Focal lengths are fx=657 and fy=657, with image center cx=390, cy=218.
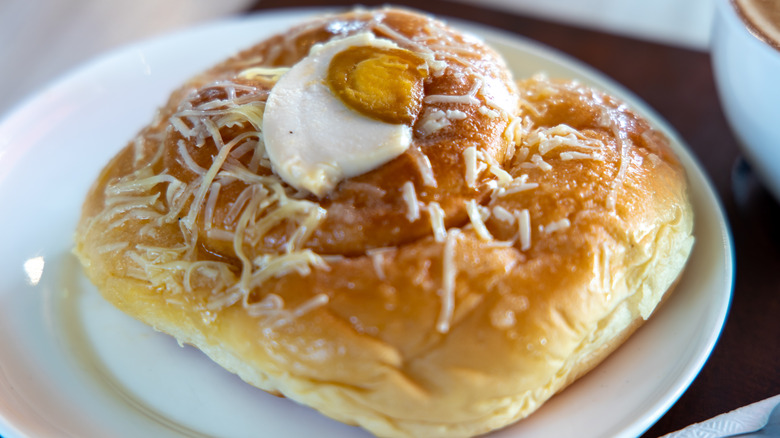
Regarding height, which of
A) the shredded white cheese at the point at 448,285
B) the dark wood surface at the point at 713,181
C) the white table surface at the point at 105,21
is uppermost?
the shredded white cheese at the point at 448,285

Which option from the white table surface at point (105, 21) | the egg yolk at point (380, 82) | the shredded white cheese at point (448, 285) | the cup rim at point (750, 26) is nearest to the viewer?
the shredded white cheese at point (448, 285)

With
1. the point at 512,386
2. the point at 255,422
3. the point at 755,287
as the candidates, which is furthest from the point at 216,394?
the point at 755,287

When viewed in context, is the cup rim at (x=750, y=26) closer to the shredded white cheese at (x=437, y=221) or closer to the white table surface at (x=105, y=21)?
the shredded white cheese at (x=437, y=221)

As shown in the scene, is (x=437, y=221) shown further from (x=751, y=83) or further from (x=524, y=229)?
(x=751, y=83)

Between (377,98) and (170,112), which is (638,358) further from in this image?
(170,112)

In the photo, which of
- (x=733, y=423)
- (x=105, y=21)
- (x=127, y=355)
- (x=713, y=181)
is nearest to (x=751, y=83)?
(x=713, y=181)

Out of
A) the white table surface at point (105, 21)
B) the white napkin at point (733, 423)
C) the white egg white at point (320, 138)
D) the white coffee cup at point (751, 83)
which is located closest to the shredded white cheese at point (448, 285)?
the white egg white at point (320, 138)

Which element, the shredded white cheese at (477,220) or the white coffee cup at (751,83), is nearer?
the shredded white cheese at (477,220)

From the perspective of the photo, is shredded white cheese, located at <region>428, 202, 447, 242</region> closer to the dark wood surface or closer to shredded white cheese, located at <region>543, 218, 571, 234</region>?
shredded white cheese, located at <region>543, 218, 571, 234</region>

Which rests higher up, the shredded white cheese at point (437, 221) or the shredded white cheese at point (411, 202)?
the shredded white cheese at point (411, 202)
